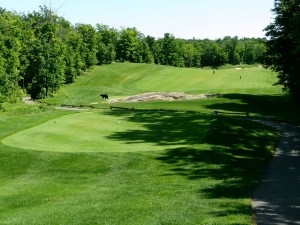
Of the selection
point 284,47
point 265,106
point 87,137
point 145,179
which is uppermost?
point 284,47

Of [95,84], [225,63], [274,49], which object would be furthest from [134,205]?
[225,63]

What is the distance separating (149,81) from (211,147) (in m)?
79.8

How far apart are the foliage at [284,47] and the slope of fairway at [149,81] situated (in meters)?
27.8

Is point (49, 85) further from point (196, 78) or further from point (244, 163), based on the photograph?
point (244, 163)

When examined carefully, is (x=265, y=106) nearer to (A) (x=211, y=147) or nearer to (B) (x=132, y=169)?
(A) (x=211, y=147)

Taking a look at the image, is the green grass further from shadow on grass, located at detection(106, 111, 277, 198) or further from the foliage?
the foliage

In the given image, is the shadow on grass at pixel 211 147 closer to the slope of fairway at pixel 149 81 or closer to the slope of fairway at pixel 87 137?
the slope of fairway at pixel 87 137

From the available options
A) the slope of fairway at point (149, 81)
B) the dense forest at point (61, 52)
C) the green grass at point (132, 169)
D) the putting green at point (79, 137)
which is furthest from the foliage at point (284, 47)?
the slope of fairway at point (149, 81)

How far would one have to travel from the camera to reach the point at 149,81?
100250 millimetres

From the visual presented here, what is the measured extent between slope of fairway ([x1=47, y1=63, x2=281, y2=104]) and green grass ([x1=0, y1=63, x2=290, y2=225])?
50588mm

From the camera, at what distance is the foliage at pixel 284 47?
43.2m

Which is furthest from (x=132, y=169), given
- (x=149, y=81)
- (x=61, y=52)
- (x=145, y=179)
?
(x=149, y=81)

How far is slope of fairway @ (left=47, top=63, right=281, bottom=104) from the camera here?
8325 cm

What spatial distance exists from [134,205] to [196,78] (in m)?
87.8
